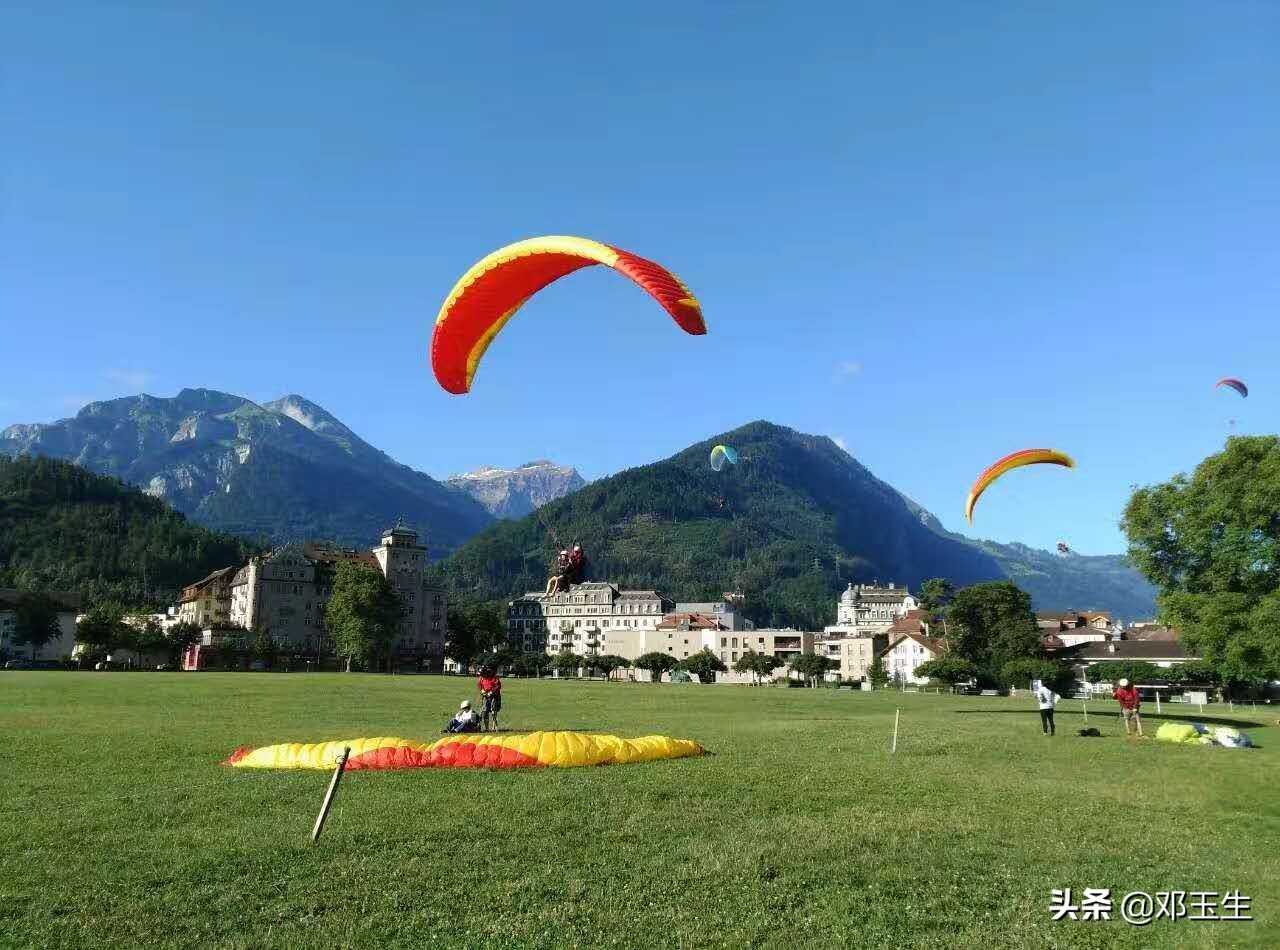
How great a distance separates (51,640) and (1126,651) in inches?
5739

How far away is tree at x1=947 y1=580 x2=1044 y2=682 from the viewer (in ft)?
327

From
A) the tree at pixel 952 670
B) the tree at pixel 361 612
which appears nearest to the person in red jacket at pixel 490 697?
the tree at pixel 952 670

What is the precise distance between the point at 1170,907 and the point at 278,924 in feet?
29.2

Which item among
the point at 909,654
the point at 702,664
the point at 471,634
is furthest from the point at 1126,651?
the point at 471,634

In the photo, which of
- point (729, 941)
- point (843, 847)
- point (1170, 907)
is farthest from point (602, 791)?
point (1170, 907)

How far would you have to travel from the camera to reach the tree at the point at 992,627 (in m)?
99.6

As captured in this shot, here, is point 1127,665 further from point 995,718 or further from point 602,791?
point 602,791

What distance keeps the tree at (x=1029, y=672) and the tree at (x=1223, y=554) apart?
1673 inches

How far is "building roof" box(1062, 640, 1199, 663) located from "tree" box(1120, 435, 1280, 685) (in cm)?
8229

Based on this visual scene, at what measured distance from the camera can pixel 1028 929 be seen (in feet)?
29.4

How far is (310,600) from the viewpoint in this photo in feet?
469

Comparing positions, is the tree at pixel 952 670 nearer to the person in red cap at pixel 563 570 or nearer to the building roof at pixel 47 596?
the person in red cap at pixel 563 570

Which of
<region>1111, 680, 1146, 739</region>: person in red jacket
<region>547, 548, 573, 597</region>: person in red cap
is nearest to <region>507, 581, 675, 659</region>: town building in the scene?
<region>547, 548, 573, 597</region>: person in red cap

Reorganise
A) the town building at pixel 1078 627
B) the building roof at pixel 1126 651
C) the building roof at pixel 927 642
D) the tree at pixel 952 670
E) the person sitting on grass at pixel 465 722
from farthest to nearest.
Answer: the town building at pixel 1078 627 → the building roof at pixel 927 642 → the building roof at pixel 1126 651 → the tree at pixel 952 670 → the person sitting on grass at pixel 465 722
